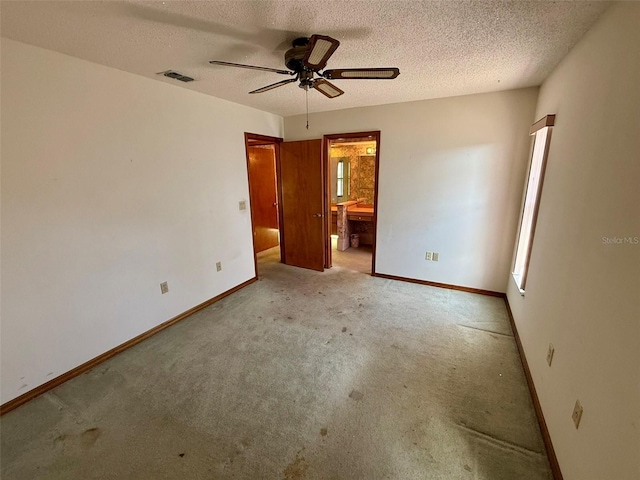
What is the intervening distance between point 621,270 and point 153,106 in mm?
3276

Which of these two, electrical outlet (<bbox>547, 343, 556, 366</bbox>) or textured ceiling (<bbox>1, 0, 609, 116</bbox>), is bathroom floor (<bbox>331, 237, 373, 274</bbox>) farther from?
textured ceiling (<bbox>1, 0, 609, 116</bbox>)

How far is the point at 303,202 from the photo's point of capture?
13.6 ft

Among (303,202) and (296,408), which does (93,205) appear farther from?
(303,202)

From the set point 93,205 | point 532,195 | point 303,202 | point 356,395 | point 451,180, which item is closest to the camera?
point 356,395

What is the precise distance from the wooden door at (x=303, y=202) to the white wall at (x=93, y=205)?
1187mm

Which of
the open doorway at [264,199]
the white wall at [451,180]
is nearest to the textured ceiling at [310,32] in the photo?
the white wall at [451,180]

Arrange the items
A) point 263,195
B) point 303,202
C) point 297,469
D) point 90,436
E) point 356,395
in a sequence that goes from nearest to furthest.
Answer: point 297,469 → point 90,436 → point 356,395 → point 303,202 → point 263,195

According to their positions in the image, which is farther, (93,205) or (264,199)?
(264,199)

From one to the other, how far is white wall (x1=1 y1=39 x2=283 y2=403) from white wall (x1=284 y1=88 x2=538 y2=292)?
6.13 feet

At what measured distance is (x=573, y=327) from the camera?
1.36 meters

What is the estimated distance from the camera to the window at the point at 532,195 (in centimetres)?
217

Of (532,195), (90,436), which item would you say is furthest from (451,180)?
(90,436)

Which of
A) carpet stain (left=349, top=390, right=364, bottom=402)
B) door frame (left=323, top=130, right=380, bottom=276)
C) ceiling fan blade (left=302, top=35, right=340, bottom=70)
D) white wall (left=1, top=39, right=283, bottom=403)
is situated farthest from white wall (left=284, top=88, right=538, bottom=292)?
carpet stain (left=349, top=390, right=364, bottom=402)

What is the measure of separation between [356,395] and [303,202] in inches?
113
